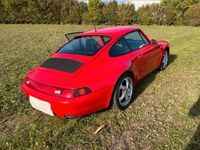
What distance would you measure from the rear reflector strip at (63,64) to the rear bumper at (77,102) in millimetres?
535

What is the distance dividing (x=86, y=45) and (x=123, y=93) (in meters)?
1.10

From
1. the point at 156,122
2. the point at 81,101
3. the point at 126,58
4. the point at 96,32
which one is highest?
the point at 96,32

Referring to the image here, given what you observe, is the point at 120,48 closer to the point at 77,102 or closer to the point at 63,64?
the point at 63,64

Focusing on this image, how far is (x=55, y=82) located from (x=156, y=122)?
170 centimetres

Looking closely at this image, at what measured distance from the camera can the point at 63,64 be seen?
386 centimetres

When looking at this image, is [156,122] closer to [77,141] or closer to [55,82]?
[77,141]

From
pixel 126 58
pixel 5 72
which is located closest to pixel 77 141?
pixel 126 58

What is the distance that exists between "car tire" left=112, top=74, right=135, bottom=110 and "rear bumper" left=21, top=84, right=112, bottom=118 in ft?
0.85

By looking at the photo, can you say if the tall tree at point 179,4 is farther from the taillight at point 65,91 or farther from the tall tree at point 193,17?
the taillight at point 65,91

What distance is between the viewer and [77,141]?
3.34 metres

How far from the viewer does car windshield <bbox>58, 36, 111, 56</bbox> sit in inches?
161

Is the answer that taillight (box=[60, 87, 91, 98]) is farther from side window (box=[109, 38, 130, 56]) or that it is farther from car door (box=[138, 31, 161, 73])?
car door (box=[138, 31, 161, 73])

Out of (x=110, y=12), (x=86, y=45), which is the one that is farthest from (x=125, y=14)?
(x=86, y=45)

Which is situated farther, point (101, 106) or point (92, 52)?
point (92, 52)
